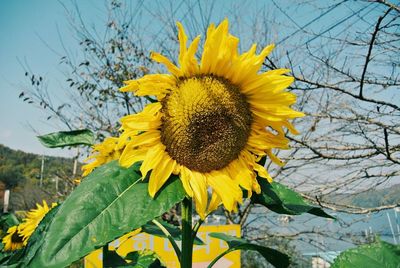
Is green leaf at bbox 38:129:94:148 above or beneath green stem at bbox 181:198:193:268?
above

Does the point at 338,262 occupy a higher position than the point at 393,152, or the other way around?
the point at 393,152

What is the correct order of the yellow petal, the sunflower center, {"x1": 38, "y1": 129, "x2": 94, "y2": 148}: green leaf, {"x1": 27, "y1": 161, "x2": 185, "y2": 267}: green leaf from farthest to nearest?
{"x1": 38, "y1": 129, "x2": 94, "y2": 148}: green leaf
the sunflower center
the yellow petal
{"x1": 27, "y1": 161, "x2": 185, "y2": 267}: green leaf

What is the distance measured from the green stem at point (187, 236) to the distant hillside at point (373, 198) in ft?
8.96

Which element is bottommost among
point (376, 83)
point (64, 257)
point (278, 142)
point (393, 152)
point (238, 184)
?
point (64, 257)

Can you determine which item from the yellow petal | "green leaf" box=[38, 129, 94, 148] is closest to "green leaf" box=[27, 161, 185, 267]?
the yellow petal

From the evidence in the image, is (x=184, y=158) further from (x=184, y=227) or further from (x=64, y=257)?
(x=64, y=257)

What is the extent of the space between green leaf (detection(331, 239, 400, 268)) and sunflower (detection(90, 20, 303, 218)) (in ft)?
0.72

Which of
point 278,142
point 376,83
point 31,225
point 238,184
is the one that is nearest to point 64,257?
point 238,184

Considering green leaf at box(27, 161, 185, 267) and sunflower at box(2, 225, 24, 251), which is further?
sunflower at box(2, 225, 24, 251)

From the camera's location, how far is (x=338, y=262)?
0.60 meters

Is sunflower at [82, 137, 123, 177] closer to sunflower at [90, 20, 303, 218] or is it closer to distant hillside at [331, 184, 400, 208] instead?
sunflower at [90, 20, 303, 218]

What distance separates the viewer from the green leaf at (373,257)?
0.59 m

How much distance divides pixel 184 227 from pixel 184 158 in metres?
0.16

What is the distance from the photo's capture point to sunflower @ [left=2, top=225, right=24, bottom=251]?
2740 millimetres
